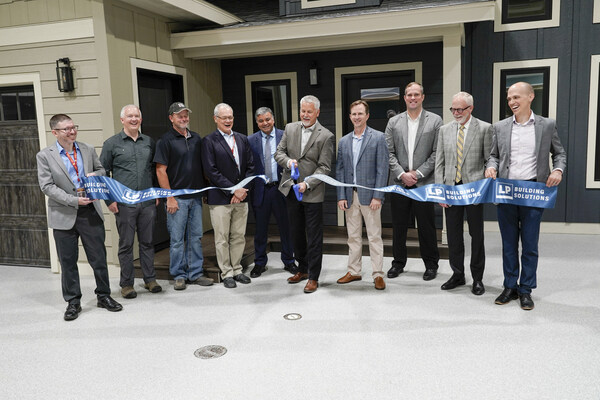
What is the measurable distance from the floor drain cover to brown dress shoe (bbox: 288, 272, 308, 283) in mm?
1415

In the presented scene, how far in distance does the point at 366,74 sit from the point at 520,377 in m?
4.52

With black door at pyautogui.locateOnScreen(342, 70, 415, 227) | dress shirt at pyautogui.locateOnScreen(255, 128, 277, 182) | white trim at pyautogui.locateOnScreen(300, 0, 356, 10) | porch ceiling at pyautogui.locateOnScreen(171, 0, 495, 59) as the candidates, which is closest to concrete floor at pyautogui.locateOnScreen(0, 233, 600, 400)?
dress shirt at pyautogui.locateOnScreen(255, 128, 277, 182)

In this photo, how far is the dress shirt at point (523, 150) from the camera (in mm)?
3586

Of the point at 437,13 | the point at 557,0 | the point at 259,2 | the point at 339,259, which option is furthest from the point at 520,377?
the point at 259,2

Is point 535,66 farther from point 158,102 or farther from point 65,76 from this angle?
point 65,76

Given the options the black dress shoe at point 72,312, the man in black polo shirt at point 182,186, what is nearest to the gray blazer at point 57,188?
the black dress shoe at point 72,312

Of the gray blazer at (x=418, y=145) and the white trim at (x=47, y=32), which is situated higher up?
the white trim at (x=47, y=32)

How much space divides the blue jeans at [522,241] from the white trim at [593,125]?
10.7 feet

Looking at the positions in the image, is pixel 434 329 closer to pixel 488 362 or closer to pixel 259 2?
pixel 488 362

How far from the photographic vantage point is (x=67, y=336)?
11.5 ft

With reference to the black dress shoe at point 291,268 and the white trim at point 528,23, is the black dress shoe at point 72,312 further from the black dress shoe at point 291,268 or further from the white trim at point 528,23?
the white trim at point 528,23

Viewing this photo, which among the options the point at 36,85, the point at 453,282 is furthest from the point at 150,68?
the point at 453,282

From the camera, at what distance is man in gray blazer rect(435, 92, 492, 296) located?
394 cm

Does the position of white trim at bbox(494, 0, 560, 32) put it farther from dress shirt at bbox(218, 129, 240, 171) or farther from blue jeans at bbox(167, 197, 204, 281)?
blue jeans at bbox(167, 197, 204, 281)
